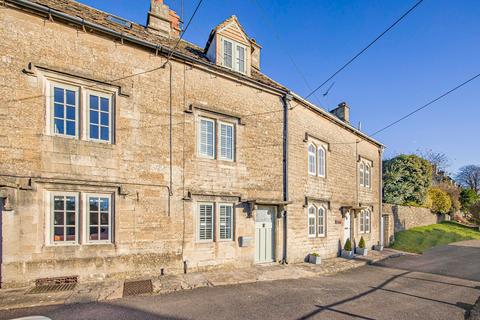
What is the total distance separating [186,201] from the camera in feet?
32.4

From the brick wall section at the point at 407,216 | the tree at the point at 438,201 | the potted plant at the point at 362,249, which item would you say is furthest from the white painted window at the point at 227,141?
the tree at the point at 438,201

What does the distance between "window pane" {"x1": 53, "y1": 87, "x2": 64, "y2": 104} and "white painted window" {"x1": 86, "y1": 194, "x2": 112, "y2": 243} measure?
10.1 ft

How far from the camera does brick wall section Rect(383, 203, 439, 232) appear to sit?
75.4 feet

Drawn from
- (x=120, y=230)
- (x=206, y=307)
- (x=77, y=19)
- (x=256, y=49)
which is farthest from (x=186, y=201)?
(x=256, y=49)

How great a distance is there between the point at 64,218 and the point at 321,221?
1207 cm

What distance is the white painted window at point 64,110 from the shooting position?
8.04m

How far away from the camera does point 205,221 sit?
10305mm

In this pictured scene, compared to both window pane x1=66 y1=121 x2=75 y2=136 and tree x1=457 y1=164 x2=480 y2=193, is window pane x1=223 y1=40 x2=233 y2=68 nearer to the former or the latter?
window pane x1=66 y1=121 x2=75 y2=136

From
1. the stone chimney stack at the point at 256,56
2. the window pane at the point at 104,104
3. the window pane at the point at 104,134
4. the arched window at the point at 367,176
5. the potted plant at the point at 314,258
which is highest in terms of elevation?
the stone chimney stack at the point at 256,56

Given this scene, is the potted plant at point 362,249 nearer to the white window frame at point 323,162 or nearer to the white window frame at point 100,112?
the white window frame at point 323,162

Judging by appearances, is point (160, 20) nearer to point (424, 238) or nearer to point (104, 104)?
point (104, 104)

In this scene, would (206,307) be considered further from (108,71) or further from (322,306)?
(108,71)

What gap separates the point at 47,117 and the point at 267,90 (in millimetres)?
8559

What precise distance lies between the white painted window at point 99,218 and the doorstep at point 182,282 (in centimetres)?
137
